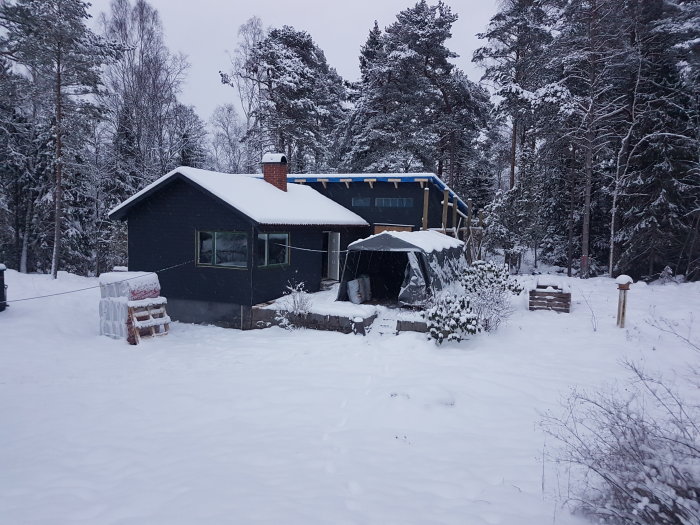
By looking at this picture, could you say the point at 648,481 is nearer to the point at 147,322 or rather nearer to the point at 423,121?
the point at 147,322

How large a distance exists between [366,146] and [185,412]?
22043 mm

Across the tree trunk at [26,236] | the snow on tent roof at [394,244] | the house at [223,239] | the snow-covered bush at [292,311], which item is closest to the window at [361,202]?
the house at [223,239]

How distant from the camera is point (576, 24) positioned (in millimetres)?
17844

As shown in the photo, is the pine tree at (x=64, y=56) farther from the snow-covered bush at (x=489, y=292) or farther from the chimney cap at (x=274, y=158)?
the snow-covered bush at (x=489, y=292)

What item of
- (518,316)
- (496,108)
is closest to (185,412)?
(518,316)

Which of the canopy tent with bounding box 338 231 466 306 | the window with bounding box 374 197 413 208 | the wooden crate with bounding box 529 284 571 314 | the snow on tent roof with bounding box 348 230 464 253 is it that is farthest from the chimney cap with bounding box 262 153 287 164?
the wooden crate with bounding box 529 284 571 314

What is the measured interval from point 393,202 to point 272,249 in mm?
6617

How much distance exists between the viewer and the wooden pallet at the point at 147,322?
10.3 meters

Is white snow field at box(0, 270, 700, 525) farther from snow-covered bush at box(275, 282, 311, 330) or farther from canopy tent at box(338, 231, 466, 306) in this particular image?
canopy tent at box(338, 231, 466, 306)

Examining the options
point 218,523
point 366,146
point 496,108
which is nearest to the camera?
point 218,523

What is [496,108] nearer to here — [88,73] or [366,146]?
[366,146]

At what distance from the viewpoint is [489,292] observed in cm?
1091

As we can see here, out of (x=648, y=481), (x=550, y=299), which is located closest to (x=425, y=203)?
(x=550, y=299)

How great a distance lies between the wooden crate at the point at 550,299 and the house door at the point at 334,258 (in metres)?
7.92
